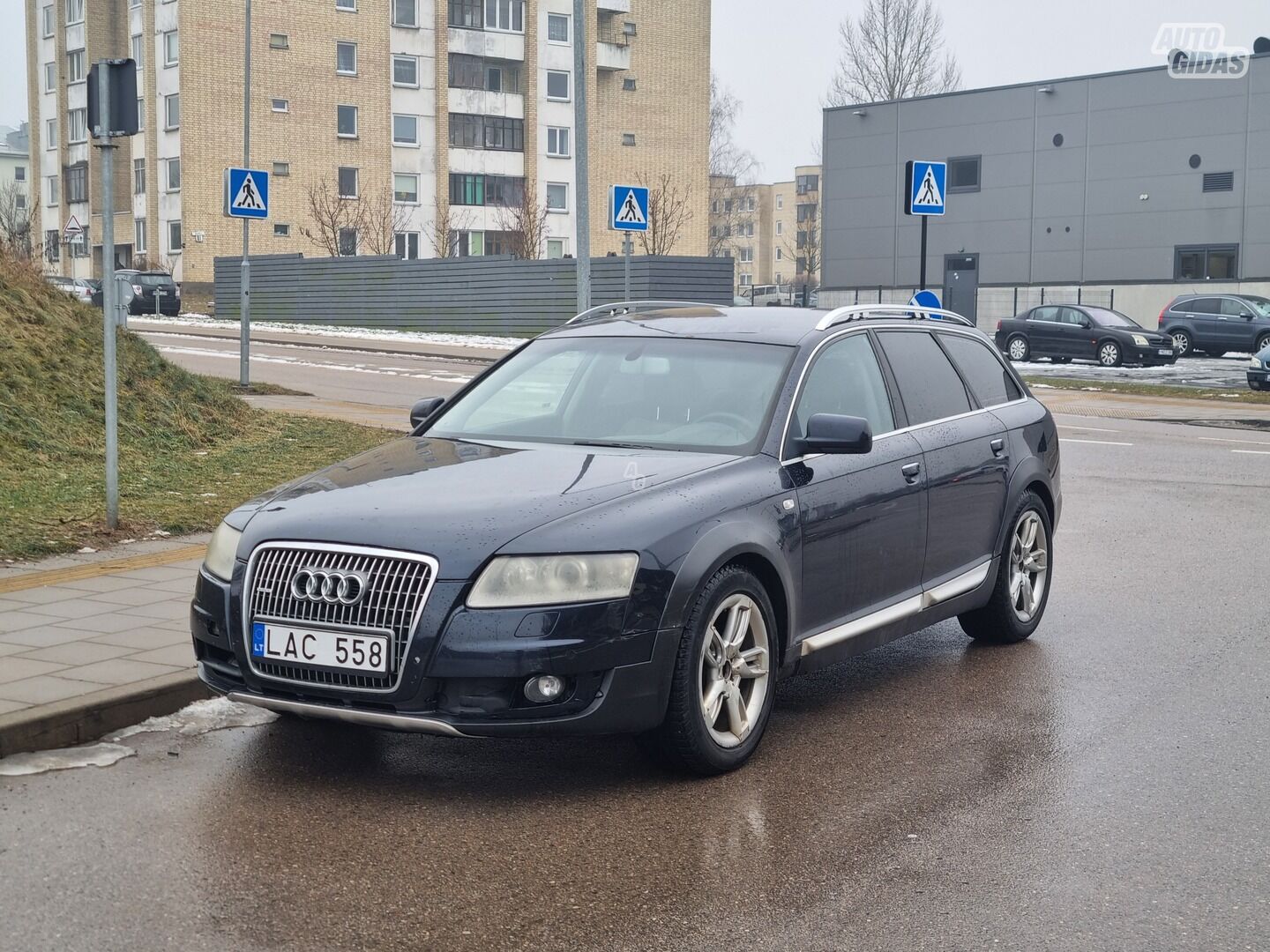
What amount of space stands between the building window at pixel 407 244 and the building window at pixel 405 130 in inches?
161

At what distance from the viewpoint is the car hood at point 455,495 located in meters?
5.03

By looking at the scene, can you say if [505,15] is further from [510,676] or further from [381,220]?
[510,676]

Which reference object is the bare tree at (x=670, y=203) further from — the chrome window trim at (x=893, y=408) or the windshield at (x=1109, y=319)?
the chrome window trim at (x=893, y=408)

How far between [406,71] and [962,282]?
98.7 feet

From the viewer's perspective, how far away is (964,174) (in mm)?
56250

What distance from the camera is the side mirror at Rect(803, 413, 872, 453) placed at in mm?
5883

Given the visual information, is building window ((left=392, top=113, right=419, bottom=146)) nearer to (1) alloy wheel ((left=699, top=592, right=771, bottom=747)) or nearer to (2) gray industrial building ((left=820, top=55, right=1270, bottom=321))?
(2) gray industrial building ((left=820, top=55, right=1270, bottom=321))

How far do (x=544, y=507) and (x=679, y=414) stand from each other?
48.8 inches

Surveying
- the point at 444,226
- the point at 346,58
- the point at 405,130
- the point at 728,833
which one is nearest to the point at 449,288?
the point at 444,226

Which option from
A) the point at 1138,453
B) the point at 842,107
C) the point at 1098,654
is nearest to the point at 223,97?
the point at 842,107

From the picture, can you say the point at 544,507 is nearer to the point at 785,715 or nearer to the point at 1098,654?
the point at 785,715

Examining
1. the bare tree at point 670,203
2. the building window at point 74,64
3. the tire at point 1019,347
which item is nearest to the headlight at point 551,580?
the tire at point 1019,347

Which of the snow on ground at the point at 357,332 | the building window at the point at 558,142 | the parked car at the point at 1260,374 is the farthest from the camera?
the building window at the point at 558,142

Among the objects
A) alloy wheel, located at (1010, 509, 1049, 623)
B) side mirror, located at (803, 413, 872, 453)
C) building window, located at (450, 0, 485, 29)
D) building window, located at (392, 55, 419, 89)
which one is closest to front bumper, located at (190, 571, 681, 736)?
side mirror, located at (803, 413, 872, 453)
